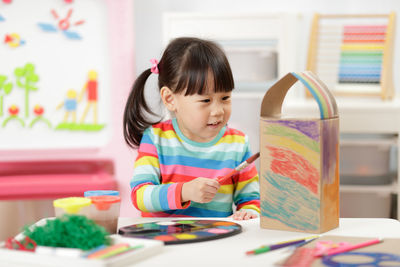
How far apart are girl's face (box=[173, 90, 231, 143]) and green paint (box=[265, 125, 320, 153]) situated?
298 millimetres

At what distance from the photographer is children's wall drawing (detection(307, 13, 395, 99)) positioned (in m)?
2.30

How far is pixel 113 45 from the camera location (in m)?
→ 2.22

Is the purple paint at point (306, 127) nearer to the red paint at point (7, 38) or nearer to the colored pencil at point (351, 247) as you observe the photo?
the colored pencil at point (351, 247)

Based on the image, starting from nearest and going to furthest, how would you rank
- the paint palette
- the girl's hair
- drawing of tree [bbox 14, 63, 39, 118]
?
the paint palette < the girl's hair < drawing of tree [bbox 14, 63, 39, 118]

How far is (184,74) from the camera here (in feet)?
4.26

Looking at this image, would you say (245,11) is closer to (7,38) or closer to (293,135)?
(7,38)

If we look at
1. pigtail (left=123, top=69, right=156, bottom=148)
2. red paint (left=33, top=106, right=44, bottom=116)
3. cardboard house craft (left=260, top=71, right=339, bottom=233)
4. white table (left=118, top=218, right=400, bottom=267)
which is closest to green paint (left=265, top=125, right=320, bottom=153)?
cardboard house craft (left=260, top=71, right=339, bottom=233)

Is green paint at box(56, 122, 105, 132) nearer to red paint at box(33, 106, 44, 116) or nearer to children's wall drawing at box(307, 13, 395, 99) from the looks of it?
red paint at box(33, 106, 44, 116)

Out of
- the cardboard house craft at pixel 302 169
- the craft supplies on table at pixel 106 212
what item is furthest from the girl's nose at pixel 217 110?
the craft supplies on table at pixel 106 212

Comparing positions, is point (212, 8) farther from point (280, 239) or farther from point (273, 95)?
point (280, 239)

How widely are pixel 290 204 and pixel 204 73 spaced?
0.44 m

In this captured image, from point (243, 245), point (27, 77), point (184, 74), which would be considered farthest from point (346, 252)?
point (27, 77)

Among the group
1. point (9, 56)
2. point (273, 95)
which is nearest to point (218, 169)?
point (273, 95)

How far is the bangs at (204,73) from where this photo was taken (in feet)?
4.14
